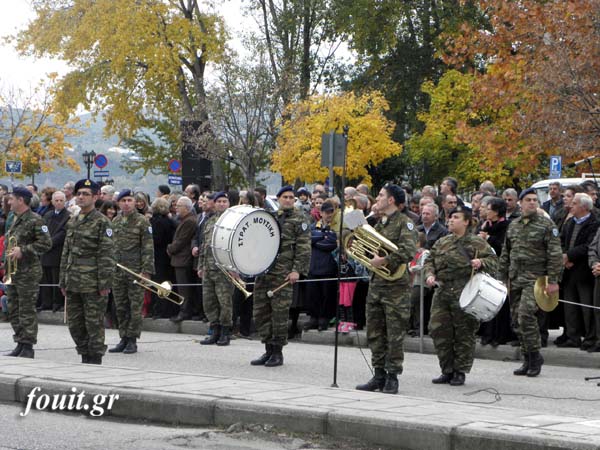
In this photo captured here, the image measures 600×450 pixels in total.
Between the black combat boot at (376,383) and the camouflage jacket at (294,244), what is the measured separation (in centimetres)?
240

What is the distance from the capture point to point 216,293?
1525cm

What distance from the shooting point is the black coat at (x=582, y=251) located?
13.9 m

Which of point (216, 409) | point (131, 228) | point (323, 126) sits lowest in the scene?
point (216, 409)

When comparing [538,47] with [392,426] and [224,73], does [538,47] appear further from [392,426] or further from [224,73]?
[392,426]

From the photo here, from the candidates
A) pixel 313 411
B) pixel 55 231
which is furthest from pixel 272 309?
pixel 55 231

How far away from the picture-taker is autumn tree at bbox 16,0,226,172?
128 feet

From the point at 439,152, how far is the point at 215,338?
26726 millimetres

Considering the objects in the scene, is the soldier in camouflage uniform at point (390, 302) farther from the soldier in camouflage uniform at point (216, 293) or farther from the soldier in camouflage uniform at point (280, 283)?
the soldier in camouflage uniform at point (216, 293)

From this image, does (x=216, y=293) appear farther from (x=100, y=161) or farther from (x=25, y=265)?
(x=100, y=161)

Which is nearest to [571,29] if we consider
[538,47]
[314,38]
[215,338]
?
[538,47]

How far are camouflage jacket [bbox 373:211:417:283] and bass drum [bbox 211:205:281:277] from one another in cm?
204

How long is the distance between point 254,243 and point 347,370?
1.81m

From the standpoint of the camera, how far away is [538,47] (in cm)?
2772

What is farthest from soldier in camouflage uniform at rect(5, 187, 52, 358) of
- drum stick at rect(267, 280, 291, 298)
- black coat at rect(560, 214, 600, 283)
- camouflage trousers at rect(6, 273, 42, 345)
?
black coat at rect(560, 214, 600, 283)
